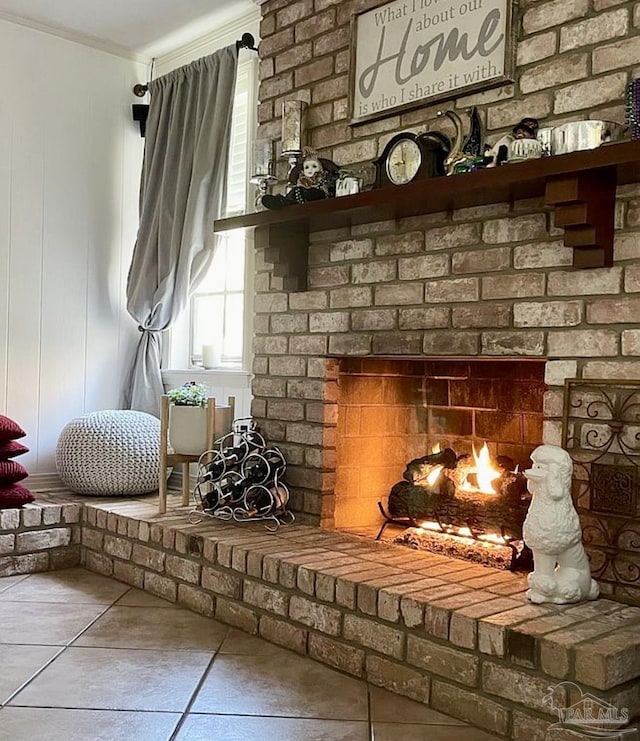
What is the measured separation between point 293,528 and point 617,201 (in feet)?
5.06

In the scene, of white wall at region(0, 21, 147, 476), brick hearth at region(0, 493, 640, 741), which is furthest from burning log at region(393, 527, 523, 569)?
white wall at region(0, 21, 147, 476)

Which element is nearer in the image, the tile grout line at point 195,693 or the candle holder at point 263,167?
the tile grout line at point 195,693

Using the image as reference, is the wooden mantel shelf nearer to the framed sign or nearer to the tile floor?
the framed sign

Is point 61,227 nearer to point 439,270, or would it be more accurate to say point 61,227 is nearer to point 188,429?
point 188,429

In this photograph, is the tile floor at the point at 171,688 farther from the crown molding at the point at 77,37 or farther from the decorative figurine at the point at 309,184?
the crown molding at the point at 77,37

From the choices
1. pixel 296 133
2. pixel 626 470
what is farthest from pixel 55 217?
pixel 626 470

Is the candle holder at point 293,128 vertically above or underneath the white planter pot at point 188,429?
above

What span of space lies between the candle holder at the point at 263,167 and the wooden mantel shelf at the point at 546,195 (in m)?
0.37

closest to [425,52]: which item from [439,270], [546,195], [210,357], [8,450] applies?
[439,270]

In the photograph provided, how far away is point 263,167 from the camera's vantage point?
323 centimetres

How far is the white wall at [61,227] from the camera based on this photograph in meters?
3.95

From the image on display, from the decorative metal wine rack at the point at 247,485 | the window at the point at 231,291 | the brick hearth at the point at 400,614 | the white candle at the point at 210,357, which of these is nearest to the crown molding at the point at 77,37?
the window at the point at 231,291

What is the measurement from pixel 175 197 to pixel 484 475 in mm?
2053

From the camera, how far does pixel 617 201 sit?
2.24m
